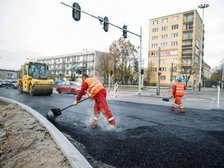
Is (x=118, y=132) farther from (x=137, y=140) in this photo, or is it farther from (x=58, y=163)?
(x=58, y=163)

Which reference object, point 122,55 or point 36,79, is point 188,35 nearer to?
point 122,55

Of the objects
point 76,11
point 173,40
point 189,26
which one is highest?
point 189,26

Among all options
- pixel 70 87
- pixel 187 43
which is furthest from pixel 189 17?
pixel 70 87

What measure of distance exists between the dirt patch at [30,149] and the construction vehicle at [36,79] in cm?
1060

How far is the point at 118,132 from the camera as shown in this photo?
182 inches

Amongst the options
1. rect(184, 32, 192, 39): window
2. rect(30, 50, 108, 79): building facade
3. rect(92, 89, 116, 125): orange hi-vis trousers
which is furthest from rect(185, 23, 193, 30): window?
rect(92, 89, 116, 125): orange hi-vis trousers

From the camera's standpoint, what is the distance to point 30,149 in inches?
139

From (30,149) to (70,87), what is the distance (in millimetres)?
16889

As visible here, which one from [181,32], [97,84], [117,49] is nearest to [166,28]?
[181,32]

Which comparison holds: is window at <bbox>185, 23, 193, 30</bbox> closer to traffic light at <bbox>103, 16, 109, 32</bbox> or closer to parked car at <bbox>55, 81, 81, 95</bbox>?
parked car at <bbox>55, 81, 81, 95</bbox>

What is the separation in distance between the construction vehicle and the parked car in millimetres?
3569

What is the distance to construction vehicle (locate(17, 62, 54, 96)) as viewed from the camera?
15.2m

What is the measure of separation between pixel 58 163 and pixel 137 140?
1774 mm

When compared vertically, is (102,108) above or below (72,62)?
below
